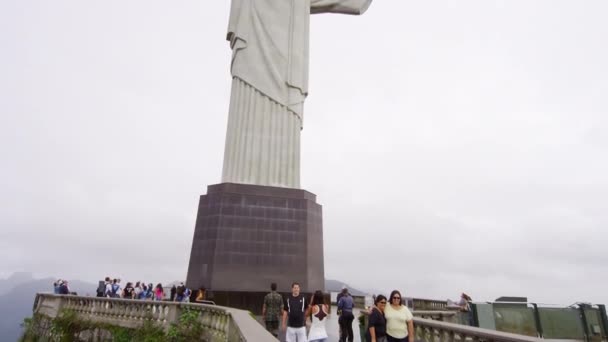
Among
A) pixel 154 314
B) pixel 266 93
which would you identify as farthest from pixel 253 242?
pixel 266 93

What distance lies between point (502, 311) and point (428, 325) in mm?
6125

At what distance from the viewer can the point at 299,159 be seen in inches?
691

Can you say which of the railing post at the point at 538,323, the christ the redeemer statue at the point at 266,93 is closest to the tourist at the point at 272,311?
the christ the redeemer statue at the point at 266,93

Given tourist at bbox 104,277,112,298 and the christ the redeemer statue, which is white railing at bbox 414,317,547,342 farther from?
tourist at bbox 104,277,112,298

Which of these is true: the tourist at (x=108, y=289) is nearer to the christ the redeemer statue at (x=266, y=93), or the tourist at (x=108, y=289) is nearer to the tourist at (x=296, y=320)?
the christ the redeemer statue at (x=266, y=93)

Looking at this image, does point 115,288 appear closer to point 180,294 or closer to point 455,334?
point 180,294

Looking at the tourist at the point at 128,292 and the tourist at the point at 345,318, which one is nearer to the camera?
the tourist at the point at 345,318

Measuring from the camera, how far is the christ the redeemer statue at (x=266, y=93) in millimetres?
16828

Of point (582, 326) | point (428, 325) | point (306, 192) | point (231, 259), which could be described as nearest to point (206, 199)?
point (231, 259)

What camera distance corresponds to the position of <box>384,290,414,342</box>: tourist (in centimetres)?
639

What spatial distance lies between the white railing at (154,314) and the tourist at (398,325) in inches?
83.8

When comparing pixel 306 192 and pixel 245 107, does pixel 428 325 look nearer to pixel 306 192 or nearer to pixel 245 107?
pixel 306 192

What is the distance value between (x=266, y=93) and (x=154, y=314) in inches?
402

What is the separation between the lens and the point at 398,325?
6.40m
